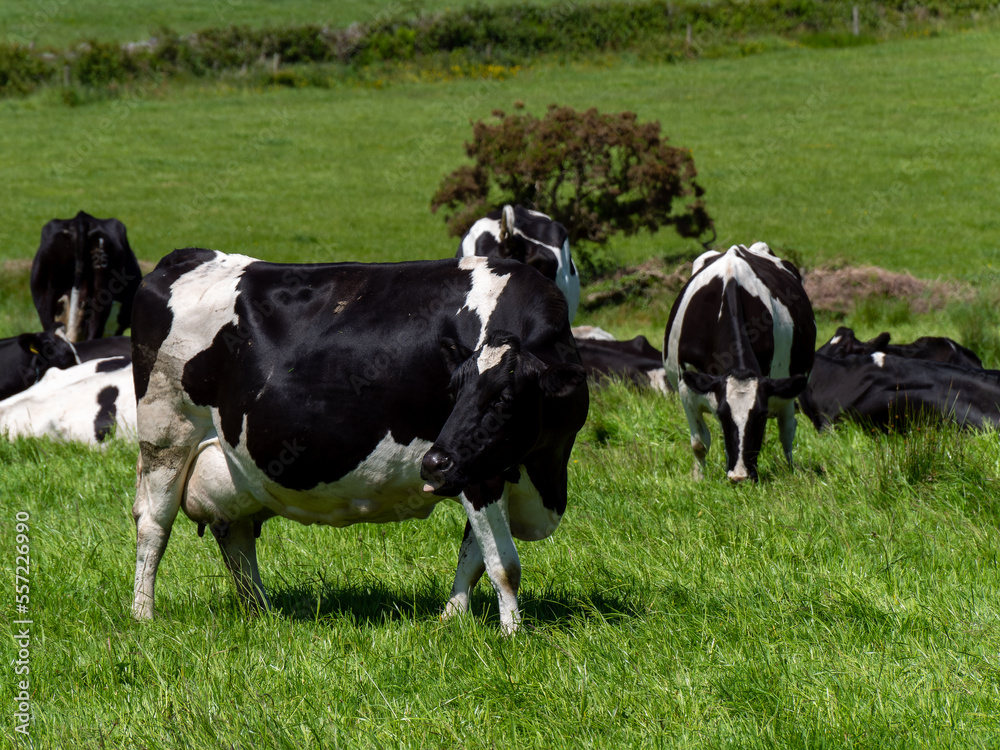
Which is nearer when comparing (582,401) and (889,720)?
(889,720)

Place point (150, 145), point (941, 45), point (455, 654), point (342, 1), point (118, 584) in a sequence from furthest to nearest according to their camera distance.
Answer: point (342, 1), point (941, 45), point (150, 145), point (118, 584), point (455, 654)

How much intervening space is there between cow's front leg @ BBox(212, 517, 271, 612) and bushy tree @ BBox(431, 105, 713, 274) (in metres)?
15.5

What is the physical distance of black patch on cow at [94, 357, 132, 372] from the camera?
35.8 feet

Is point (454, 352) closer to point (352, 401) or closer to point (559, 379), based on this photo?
point (559, 379)

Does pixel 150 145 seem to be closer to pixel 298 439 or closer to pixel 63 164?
pixel 63 164

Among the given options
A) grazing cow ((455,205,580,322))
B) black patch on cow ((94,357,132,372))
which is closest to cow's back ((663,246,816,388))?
grazing cow ((455,205,580,322))

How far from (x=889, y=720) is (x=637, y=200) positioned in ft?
61.4

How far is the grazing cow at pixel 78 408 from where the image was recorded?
10.1 metres

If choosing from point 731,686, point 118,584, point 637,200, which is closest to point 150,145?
point 637,200

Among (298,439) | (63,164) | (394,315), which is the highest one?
(394,315)

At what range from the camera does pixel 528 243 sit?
13078 millimetres

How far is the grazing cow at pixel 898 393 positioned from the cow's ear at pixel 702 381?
1.81 metres

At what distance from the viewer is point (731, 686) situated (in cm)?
381

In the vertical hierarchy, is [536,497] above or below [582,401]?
below
